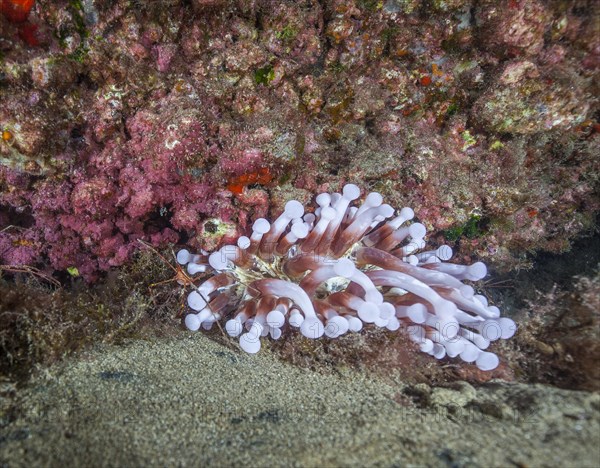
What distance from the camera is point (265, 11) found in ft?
10.7

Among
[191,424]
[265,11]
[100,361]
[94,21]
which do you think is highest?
[265,11]

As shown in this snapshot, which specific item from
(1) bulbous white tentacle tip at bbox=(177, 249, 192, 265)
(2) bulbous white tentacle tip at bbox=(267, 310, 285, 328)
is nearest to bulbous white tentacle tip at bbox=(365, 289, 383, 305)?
(2) bulbous white tentacle tip at bbox=(267, 310, 285, 328)

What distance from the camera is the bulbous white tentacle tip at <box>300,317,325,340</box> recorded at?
2.76 meters

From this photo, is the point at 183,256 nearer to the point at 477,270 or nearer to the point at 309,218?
the point at 309,218

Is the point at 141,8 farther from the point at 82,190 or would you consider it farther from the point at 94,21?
the point at 82,190

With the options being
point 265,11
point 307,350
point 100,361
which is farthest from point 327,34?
point 100,361

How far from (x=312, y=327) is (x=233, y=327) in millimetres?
643

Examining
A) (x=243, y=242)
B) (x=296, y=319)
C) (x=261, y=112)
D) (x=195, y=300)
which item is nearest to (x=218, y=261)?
(x=243, y=242)

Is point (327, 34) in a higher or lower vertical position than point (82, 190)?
higher

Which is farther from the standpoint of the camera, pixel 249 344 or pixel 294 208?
pixel 294 208

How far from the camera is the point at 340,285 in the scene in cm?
329

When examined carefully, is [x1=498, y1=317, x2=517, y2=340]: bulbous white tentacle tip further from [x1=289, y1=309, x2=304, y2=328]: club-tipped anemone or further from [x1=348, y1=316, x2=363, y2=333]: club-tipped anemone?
[x1=289, y1=309, x2=304, y2=328]: club-tipped anemone

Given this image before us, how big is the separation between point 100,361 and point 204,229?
1256 millimetres

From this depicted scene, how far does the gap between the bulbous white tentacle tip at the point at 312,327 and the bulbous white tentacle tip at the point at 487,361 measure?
1.18 metres
